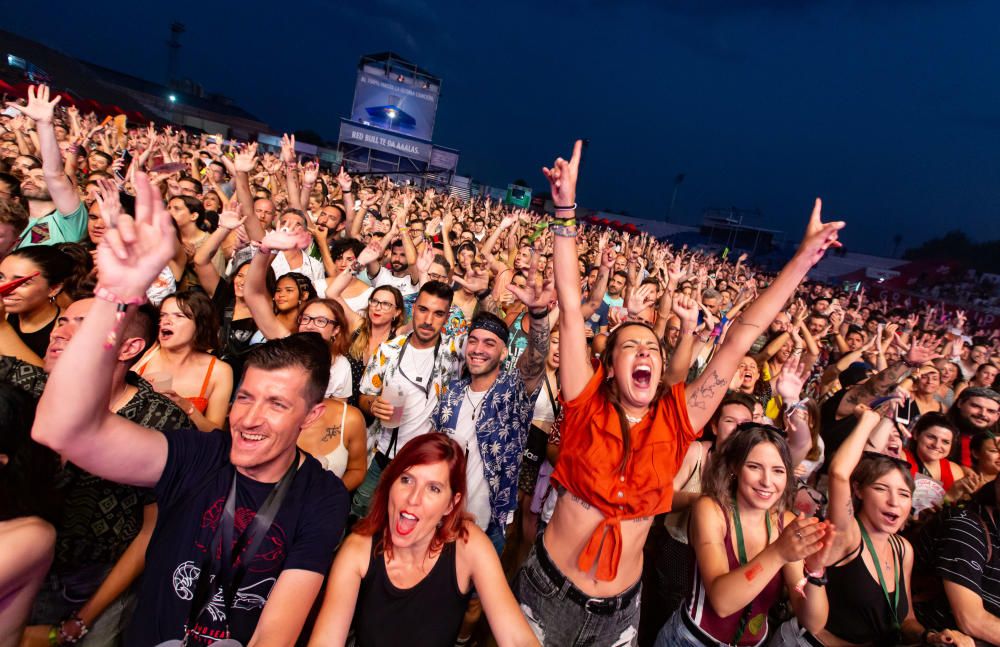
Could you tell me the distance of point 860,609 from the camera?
231cm

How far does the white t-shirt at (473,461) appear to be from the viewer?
111 inches

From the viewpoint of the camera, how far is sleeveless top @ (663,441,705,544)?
286 centimetres

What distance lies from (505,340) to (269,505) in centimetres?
172

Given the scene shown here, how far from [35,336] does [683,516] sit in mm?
3886

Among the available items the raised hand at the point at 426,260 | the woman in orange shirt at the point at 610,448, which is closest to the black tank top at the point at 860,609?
the woman in orange shirt at the point at 610,448

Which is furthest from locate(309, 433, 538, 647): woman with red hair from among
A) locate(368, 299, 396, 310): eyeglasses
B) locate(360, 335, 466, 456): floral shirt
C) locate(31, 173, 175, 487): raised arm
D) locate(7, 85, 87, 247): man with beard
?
locate(7, 85, 87, 247): man with beard

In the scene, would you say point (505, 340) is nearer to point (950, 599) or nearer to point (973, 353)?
point (950, 599)

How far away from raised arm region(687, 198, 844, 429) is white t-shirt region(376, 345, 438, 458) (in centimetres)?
165

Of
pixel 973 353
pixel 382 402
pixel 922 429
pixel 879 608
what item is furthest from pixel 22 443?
pixel 973 353

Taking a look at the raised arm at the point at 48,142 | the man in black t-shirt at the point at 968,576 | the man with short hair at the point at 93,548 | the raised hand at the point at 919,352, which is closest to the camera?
the man with short hair at the point at 93,548

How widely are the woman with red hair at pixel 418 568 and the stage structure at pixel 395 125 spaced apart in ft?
106

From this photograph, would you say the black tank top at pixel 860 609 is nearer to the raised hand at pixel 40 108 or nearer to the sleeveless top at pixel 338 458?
the sleeveless top at pixel 338 458

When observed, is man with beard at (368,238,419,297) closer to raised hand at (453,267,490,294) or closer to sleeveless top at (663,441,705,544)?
raised hand at (453,267,490,294)

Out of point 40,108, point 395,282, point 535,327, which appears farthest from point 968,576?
point 40,108
